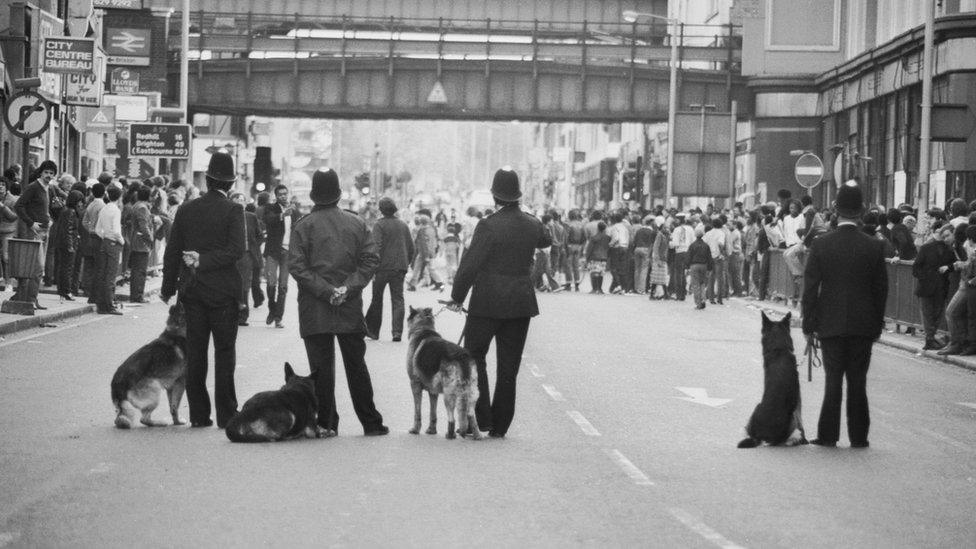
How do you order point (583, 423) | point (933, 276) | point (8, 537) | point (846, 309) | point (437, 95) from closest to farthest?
point (8, 537) < point (846, 309) < point (583, 423) < point (933, 276) < point (437, 95)

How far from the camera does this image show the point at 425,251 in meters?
40.0

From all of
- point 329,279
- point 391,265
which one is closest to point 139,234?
point 391,265

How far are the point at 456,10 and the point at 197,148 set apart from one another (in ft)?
Answer: 41.2

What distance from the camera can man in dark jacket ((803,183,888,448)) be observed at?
40.4 ft

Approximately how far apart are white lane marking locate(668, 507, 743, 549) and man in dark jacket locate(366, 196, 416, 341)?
12.7m

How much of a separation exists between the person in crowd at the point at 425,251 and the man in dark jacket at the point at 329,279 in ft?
89.1

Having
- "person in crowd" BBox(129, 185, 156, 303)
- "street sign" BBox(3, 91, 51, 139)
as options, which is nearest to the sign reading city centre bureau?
"person in crowd" BBox(129, 185, 156, 303)

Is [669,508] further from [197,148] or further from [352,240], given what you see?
[197,148]

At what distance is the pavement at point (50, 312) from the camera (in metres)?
22.2

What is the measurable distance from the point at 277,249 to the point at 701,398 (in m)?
9.38

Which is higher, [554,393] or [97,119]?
[97,119]

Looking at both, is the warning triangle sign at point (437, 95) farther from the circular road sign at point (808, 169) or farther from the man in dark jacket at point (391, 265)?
the man in dark jacket at point (391, 265)

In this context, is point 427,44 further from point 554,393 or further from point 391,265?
point 554,393

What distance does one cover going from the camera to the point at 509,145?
194 meters
